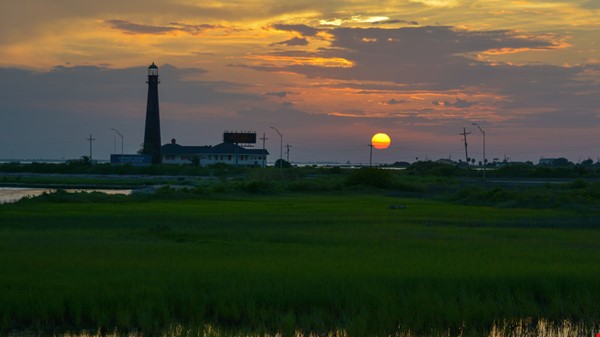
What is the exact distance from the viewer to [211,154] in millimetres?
169000

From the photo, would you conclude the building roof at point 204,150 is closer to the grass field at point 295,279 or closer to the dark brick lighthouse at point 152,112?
the dark brick lighthouse at point 152,112

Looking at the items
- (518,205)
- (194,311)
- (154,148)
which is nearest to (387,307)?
(194,311)

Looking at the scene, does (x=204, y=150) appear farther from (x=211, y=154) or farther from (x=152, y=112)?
(x=152, y=112)

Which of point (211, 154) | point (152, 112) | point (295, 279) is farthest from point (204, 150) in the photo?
point (295, 279)

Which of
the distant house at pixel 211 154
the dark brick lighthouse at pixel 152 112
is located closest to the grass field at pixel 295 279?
the dark brick lighthouse at pixel 152 112

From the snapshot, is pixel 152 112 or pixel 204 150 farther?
pixel 204 150

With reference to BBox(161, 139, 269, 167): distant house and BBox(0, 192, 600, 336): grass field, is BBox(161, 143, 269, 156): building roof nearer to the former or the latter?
BBox(161, 139, 269, 167): distant house

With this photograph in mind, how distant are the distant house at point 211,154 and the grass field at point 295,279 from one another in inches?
5282

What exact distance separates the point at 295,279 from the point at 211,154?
15101cm

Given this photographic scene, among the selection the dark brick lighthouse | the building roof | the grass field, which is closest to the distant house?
the building roof

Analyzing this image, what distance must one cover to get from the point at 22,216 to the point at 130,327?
25.4m

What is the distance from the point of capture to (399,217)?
41.2m

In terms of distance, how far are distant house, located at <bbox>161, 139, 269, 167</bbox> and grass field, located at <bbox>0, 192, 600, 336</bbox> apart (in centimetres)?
13416

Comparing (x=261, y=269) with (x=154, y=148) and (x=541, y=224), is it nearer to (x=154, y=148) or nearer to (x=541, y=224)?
(x=541, y=224)
